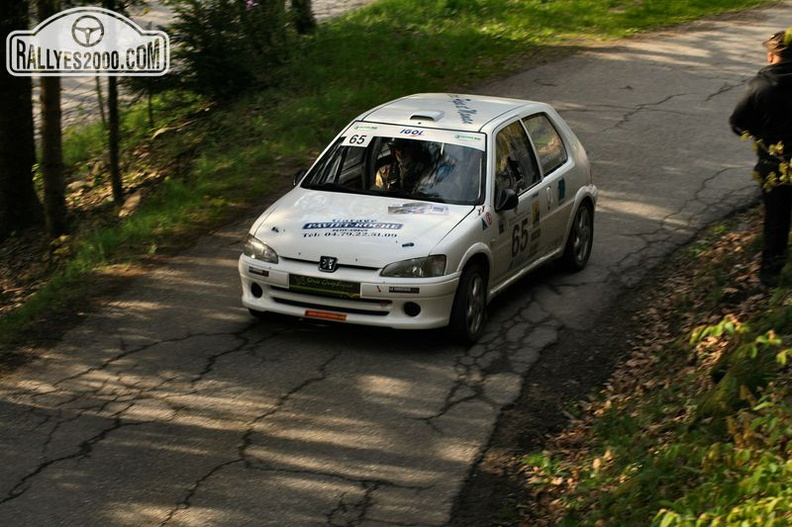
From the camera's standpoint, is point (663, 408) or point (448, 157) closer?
point (663, 408)

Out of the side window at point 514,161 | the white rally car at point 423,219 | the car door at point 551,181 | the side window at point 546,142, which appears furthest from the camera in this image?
the side window at point 546,142

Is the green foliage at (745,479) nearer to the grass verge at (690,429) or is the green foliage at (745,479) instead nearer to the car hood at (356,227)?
the grass verge at (690,429)

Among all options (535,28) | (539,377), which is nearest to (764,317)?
(539,377)

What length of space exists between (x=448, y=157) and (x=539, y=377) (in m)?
2.15

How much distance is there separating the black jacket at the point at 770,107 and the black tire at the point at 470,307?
231cm

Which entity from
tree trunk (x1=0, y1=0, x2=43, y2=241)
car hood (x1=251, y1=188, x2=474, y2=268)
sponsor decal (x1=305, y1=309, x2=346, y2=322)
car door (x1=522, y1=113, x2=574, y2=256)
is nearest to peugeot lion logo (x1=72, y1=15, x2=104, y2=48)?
tree trunk (x1=0, y1=0, x2=43, y2=241)

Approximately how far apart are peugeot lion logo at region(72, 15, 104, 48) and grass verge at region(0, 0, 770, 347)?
73.8 inches

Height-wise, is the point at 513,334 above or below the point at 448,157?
below

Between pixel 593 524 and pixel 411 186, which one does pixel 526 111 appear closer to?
pixel 411 186

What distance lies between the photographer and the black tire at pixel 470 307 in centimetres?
928

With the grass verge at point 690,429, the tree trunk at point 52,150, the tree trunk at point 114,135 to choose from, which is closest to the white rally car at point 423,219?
the grass verge at point 690,429

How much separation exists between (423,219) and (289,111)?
717cm

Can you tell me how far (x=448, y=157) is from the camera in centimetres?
1006

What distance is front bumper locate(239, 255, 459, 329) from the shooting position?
901 centimetres
